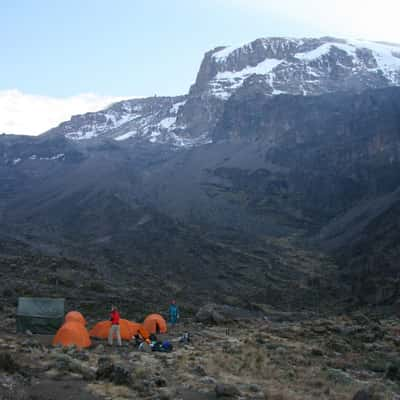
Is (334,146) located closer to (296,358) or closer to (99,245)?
(99,245)

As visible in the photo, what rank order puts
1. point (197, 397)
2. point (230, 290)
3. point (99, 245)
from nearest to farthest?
point (197, 397), point (230, 290), point (99, 245)

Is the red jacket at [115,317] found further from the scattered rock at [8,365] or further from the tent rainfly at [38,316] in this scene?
the scattered rock at [8,365]

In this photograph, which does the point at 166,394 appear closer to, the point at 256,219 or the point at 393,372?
the point at 393,372

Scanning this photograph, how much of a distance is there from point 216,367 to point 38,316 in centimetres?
841

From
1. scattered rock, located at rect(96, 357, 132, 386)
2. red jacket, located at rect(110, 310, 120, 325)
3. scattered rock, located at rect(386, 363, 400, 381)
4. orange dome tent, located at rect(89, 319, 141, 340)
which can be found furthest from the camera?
orange dome tent, located at rect(89, 319, 141, 340)

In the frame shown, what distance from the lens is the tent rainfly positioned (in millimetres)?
23625

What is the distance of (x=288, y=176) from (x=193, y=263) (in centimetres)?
9242

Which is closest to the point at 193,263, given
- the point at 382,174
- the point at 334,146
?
the point at 382,174

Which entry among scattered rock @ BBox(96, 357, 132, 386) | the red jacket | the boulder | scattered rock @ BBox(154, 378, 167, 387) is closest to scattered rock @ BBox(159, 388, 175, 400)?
scattered rock @ BBox(154, 378, 167, 387)

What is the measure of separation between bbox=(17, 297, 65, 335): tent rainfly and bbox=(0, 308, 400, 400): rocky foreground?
0.79 metres

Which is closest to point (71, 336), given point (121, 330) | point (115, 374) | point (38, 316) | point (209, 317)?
point (38, 316)

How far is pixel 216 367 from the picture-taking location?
61.9 feet

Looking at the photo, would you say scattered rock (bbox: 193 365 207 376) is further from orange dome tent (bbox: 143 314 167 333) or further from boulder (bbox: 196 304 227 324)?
boulder (bbox: 196 304 227 324)

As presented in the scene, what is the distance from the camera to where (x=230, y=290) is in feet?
208
